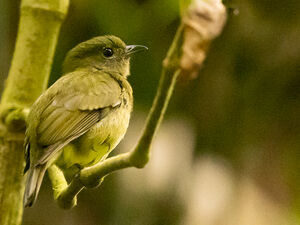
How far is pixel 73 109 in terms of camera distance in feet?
8.18

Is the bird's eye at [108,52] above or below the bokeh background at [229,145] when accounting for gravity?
above

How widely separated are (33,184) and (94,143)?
0.46 meters

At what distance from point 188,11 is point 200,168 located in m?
2.60

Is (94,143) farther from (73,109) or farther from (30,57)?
(30,57)

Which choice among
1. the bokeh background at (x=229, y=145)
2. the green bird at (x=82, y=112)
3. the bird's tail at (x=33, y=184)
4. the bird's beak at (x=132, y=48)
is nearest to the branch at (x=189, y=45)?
the bird's tail at (x=33, y=184)

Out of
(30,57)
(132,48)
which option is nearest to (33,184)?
(30,57)

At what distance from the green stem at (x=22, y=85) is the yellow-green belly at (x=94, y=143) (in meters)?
0.20

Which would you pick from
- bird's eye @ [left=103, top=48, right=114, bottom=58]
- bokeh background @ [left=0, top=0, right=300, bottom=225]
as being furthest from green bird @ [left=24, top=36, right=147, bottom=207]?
bokeh background @ [left=0, top=0, right=300, bottom=225]

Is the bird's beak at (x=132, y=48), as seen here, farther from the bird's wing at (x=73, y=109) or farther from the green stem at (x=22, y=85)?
the green stem at (x=22, y=85)

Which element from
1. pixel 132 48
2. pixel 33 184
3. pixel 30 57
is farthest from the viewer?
pixel 132 48

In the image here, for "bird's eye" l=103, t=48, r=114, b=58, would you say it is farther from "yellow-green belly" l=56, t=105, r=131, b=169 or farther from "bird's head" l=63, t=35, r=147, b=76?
"yellow-green belly" l=56, t=105, r=131, b=169

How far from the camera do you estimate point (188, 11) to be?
1243 mm

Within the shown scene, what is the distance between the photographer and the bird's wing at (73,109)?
2268 mm

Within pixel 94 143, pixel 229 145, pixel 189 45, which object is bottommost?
pixel 229 145
